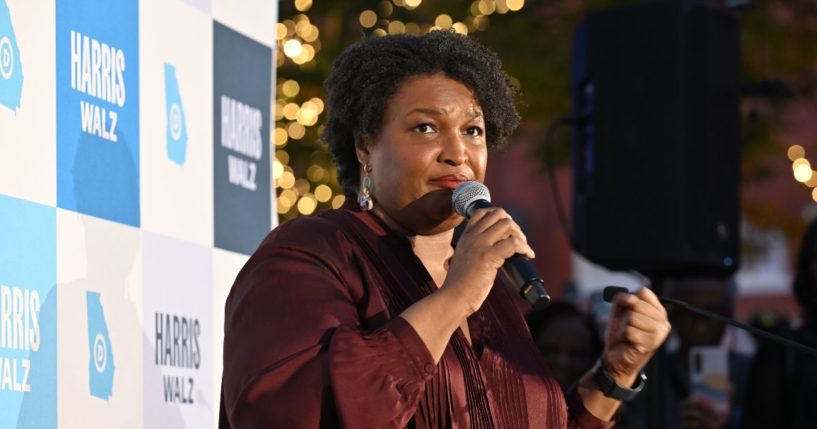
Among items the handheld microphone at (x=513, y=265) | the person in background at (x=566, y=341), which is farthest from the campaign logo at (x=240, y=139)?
the person in background at (x=566, y=341)

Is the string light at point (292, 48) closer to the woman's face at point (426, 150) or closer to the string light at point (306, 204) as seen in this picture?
the string light at point (306, 204)

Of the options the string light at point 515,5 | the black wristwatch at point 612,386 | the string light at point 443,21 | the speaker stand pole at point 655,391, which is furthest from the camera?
the string light at point 515,5

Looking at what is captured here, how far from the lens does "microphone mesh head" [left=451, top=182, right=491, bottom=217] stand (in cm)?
323

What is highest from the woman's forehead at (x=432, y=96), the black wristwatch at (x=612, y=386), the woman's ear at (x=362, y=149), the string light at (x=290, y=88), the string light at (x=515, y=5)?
the string light at (x=515, y=5)

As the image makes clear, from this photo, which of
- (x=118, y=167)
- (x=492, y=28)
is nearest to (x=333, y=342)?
(x=118, y=167)

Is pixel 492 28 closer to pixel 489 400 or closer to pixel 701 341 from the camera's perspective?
pixel 701 341

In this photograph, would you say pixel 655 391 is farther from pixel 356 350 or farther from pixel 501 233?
pixel 356 350

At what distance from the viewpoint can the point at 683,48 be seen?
6668 mm

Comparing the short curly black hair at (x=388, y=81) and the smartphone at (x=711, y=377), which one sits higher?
the short curly black hair at (x=388, y=81)

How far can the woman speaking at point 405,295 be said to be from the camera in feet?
9.71

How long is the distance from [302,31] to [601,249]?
121 inches

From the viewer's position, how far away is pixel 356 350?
2.96 meters

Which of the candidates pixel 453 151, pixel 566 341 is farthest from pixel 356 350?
pixel 566 341

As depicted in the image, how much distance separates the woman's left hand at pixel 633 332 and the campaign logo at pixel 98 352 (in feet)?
4.09
